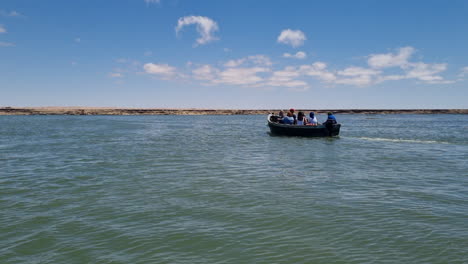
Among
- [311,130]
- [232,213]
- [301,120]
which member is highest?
[301,120]

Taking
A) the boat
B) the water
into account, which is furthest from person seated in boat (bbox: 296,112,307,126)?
the water

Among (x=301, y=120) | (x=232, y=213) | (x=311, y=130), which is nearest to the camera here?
(x=232, y=213)

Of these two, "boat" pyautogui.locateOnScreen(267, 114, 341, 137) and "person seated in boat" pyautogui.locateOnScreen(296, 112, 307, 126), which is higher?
"person seated in boat" pyautogui.locateOnScreen(296, 112, 307, 126)

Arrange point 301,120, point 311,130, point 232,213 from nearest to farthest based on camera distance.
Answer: point 232,213
point 311,130
point 301,120

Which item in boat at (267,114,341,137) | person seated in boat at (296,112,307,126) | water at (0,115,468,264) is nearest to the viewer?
water at (0,115,468,264)

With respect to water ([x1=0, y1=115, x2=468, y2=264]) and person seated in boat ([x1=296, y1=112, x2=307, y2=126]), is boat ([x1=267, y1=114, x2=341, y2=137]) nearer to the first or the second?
person seated in boat ([x1=296, y1=112, x2=307, y2=126])

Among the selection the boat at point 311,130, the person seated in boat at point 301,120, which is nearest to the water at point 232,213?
the boat at point 311,130

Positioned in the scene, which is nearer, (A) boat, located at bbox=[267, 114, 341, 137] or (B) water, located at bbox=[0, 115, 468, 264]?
(B) water, located at bbox=[0, 115, 468, 264]

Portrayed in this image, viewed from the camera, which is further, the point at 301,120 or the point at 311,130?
the point at 301,120

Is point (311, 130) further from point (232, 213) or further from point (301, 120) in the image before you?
point (232, 213)

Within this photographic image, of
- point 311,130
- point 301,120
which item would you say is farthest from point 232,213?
point 301,120

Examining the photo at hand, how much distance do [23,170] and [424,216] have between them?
1543 cm

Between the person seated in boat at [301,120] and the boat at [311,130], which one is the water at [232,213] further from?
the person seated in boat at [301,120]

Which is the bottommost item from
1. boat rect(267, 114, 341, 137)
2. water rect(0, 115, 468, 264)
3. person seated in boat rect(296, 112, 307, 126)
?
water rect(0, 115, 468, 264)
